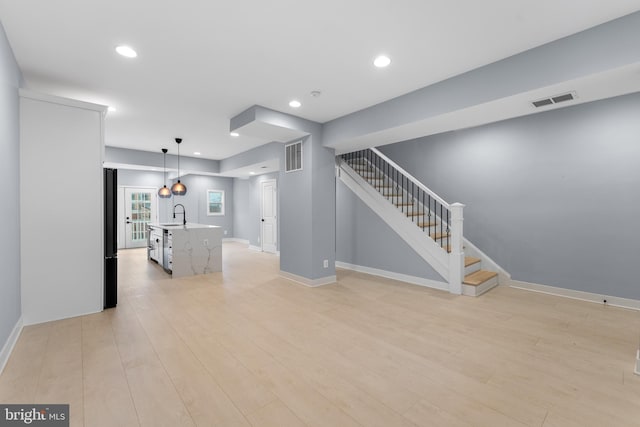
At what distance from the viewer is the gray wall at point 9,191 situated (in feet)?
7.61

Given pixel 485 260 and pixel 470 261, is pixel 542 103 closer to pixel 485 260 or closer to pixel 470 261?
pixel 470 261

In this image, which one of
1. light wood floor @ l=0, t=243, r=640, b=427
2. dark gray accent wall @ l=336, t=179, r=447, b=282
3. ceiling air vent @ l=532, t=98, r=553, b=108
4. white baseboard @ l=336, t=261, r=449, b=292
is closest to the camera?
light wood floor @ l=0, t=243, r=640, b=427

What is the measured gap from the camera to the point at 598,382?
6.80 feet

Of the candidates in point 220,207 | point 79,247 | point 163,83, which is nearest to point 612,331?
point 163,83

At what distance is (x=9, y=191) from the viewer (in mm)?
2574

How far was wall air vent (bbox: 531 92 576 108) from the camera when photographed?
9.16 feet

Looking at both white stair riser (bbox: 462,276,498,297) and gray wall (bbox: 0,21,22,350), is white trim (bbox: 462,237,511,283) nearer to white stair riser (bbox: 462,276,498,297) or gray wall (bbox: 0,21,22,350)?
white stair riser (bbox: 462,276,498,297)

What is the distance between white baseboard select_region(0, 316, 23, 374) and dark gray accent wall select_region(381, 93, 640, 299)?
622cm

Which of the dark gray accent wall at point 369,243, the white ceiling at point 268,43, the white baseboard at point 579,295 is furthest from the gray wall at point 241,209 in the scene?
the white baseboard at point 579,295

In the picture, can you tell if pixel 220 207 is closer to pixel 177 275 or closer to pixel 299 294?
pixel 177 275

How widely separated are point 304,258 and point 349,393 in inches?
118

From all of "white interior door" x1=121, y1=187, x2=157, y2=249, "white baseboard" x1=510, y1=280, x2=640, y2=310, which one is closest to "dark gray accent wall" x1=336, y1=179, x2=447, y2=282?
"white baseboard" x1=510, y1=280, x2=640, y2=310

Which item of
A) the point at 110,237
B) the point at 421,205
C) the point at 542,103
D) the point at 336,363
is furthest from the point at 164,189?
the point at 542,103

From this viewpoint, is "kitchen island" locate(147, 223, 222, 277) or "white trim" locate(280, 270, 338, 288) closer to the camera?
"white trim" locate(280, 270, 338, 288)
